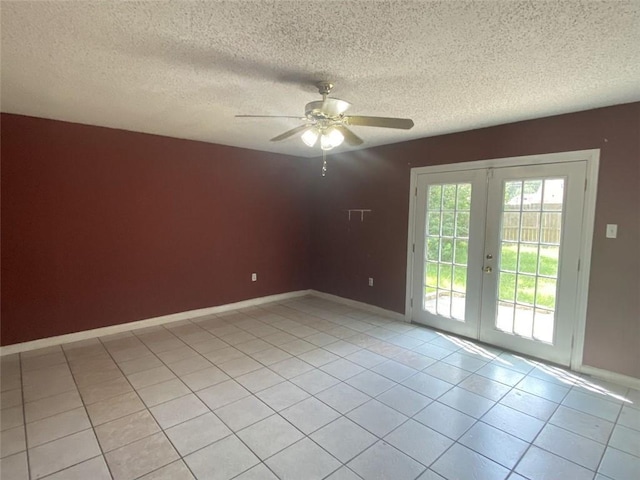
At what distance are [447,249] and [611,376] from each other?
1829 mm

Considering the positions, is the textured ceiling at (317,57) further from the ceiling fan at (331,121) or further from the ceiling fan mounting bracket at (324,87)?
the ceiling fan at (331,121)

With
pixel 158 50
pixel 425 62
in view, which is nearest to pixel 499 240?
pixel 425 62

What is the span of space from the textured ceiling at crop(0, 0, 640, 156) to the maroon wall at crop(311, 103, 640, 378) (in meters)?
0.29

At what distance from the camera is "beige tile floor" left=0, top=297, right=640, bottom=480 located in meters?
1.86

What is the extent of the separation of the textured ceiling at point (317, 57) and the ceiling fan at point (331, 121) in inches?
8.1

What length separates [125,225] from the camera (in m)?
3.83

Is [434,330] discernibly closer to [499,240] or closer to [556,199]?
[499,240]

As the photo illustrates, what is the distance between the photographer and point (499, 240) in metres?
3.44

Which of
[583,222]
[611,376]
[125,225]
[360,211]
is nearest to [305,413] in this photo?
[611,376]

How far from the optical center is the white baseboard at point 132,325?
10.8ft

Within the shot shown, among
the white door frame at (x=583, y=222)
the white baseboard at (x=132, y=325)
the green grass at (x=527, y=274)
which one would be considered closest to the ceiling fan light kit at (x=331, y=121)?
the white door frame at (x=583, y=222)

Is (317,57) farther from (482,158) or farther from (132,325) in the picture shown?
(132,325)

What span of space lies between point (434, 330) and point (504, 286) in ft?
3.38

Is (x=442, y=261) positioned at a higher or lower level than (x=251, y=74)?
lower
